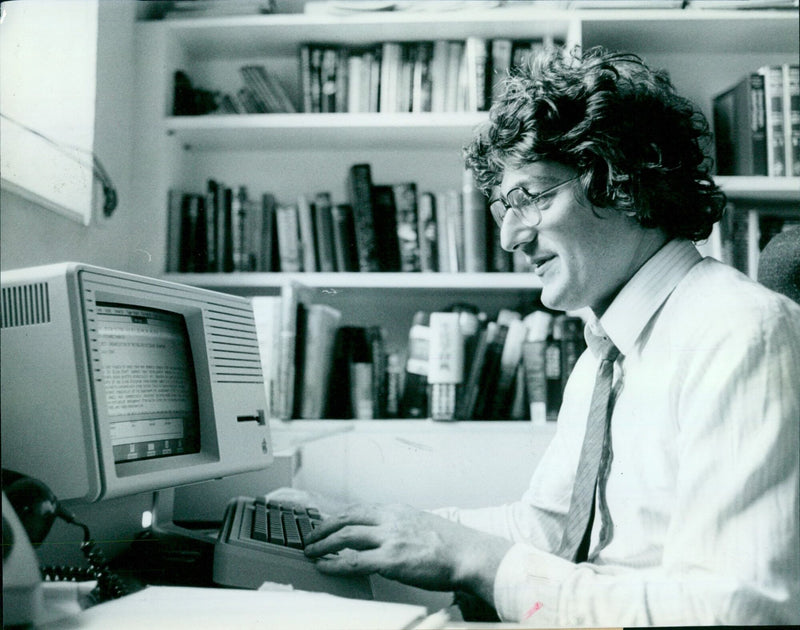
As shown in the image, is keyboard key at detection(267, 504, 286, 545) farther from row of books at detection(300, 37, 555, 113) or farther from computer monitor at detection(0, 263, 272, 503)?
row of books at detection(300, 37, 555, 113)

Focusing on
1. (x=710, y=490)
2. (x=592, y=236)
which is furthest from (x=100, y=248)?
(x=710, y=490)

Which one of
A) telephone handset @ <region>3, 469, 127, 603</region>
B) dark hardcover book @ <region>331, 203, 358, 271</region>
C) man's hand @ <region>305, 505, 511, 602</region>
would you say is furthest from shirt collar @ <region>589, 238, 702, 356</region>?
dark hardcover book @ <region>331, 203, 358, 271</region>

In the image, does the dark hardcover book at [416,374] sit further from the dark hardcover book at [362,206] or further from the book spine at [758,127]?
the book spine at [758,127]

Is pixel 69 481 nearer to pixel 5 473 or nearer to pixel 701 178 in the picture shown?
pixel 5 473

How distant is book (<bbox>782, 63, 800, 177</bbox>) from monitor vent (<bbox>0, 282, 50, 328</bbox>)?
4.31 feet

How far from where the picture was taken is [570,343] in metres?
1.17

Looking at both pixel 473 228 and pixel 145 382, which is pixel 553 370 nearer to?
pixel 473 228

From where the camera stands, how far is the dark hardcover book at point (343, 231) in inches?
61.2

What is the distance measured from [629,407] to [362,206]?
34.7 inches

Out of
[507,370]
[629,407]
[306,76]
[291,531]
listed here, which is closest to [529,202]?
[629,407]

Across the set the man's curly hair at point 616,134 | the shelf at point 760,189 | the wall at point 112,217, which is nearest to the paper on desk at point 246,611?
the wall at point 112,217

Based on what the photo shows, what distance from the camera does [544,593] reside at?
2.38 ft

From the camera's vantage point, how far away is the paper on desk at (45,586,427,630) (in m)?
0.64

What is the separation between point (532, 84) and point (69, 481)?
0.77 metres
